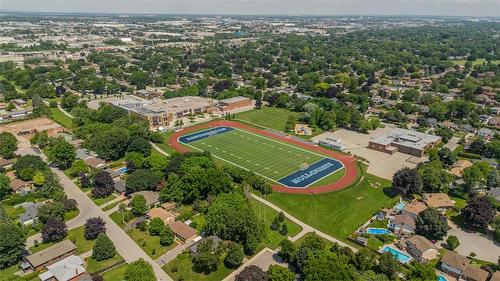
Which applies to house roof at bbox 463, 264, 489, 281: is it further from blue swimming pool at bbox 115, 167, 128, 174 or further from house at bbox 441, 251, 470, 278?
blue swimming pool at bbox 115, 167, 128, 174

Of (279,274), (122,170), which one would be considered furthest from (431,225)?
(122,170)

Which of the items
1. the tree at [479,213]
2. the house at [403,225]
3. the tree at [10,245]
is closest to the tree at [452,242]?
the house at [403,225]

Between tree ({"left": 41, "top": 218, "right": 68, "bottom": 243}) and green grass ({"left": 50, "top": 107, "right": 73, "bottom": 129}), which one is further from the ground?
tree ({"left": 41, "top": 218, "right": 68, "bottom": 243})

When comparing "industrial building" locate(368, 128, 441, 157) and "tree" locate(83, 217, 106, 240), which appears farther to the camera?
"industrial building" locate(368, 128, 441, 157)

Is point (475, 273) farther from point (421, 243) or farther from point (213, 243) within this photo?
point (213, 243)

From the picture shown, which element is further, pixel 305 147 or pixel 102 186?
pixel 305 147

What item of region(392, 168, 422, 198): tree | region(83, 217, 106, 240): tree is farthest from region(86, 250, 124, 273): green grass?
region(392, 168, 422, 198): tree

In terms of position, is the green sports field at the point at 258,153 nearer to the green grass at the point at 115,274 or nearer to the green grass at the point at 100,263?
the green grass at the point at 100,263
